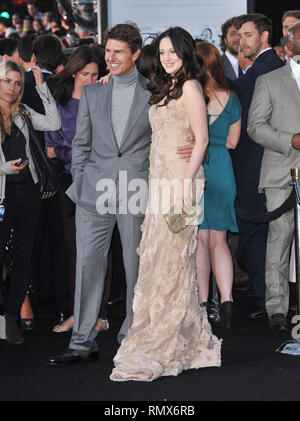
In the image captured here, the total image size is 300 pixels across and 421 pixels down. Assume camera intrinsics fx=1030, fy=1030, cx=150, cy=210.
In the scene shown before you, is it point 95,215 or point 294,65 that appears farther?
point 294,65

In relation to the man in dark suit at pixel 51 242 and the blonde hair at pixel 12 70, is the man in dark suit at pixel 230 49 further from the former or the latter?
the blonde hair at pixel 12 70

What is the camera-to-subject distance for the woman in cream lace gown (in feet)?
18.9

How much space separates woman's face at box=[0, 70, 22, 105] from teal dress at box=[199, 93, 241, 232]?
1405mm

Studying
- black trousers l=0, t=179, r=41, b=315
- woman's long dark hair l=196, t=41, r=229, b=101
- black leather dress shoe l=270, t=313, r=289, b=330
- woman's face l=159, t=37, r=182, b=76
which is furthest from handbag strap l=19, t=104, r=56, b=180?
black leather dress shoe l=270, t=313, r=289, b=330

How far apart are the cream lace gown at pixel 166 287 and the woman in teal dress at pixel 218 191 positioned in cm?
128

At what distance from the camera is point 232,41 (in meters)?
9.48

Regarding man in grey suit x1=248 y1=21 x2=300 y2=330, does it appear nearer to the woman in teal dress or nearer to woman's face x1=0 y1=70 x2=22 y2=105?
the woman in teal dress

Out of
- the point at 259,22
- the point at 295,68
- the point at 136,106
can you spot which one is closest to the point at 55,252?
the point at 136,106

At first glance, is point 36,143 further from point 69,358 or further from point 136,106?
point 69,358

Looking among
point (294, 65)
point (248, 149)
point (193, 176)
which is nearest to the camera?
point (193, 176)

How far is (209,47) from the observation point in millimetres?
7234

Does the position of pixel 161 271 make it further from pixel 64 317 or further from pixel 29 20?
pixel 29 20
